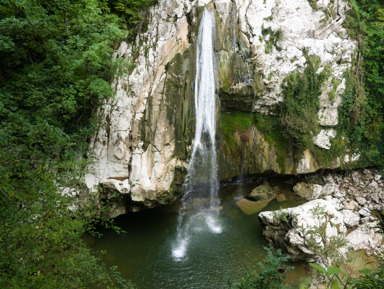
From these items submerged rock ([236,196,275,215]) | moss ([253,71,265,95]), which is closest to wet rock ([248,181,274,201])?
submerged rock ([236,196,275,215])

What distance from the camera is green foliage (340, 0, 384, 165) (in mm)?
11773

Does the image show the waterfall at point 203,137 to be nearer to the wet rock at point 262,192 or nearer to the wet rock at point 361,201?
the wet rock at point 262,192

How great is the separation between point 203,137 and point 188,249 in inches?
178

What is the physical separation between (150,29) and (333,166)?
436 inches

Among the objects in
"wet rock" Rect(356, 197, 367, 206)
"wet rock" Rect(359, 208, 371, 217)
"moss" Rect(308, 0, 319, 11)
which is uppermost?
"moss" Rect(308, 0, 319, 11)

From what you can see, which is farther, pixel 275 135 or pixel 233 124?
pixel 275 135

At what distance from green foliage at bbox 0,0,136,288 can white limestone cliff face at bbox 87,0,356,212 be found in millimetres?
1249

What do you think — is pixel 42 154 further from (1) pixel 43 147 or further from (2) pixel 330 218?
(2) pixel 330 218

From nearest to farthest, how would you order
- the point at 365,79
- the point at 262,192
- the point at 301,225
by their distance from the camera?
the point at 301,225 < the point at 365,79 < the point at 262,192

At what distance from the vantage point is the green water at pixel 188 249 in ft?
25.0

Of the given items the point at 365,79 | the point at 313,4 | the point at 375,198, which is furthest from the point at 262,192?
the point at 313,4

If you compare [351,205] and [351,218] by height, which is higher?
[351,205]

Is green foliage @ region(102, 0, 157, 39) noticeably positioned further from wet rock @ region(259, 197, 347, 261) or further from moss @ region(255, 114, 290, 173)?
wet rock @ region(259, 197, 347, 261)

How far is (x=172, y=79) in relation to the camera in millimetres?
9062
